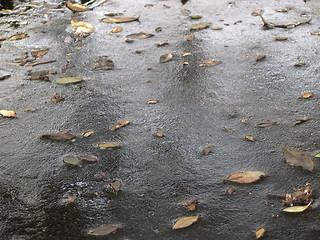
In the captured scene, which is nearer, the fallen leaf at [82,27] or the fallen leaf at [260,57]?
the fallen leaf at [260,57]

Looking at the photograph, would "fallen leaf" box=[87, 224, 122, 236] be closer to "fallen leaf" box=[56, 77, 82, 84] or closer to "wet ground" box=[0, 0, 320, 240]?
"wet ground" box=[0, 0, 320, 240]

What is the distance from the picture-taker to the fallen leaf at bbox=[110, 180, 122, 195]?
2300mm

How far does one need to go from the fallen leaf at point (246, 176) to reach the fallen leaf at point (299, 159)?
0.23 metres

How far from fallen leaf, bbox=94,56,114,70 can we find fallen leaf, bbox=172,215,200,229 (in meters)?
2.17

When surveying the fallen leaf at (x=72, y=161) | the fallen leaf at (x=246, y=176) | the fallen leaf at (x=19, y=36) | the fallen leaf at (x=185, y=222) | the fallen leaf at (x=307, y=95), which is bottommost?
the fallen leaf at (x=246, y=176)

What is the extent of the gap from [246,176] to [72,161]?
3.65ft

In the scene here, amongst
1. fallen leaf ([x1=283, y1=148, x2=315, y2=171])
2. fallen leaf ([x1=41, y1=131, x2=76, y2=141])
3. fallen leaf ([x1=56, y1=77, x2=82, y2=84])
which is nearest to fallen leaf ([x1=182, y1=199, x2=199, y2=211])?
fallen leaf ([x1=283, y1=148, x2=315, y2=171])

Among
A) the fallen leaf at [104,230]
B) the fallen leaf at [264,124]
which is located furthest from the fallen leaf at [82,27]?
the fallen leaf at [104,230]

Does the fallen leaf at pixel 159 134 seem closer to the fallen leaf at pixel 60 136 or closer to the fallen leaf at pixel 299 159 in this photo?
the fallen leaf at pixel 60 136

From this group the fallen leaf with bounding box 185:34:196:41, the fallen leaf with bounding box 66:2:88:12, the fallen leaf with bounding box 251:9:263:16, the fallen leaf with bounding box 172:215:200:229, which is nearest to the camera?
the fallen leaf with bounding box 172:215:200:229

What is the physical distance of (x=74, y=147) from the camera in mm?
2709

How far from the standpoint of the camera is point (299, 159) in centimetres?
246

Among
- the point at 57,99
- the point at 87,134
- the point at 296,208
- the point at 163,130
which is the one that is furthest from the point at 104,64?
the point at 296,208

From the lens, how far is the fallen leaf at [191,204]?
2.15 meters
